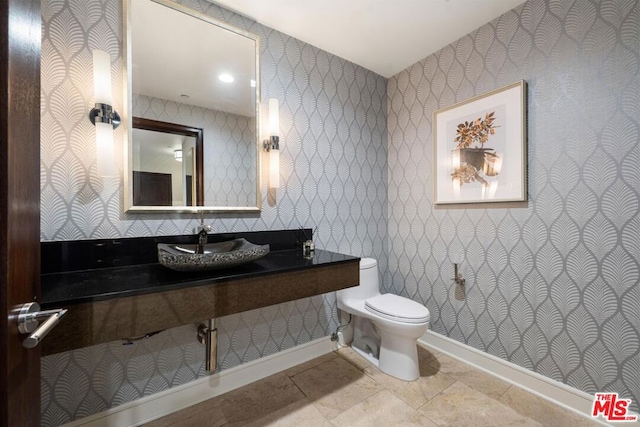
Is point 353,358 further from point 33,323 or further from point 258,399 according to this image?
point 33,323

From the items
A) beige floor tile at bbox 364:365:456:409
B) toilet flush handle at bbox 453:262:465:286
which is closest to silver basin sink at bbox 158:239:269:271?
beige floor tile at bbox 364:365:456:409

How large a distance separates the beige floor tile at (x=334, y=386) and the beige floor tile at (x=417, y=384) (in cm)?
7

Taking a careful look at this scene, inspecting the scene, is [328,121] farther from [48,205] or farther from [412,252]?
[48,205]

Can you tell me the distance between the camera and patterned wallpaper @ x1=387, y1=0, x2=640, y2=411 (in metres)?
1.31

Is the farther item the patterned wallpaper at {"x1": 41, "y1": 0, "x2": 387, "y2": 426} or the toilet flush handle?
the toilet flush handle

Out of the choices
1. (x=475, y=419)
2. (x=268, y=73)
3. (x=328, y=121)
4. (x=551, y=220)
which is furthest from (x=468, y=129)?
(x=475, y=419)

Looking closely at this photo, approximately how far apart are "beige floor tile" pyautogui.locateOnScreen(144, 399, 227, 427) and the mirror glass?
1123 millimetres

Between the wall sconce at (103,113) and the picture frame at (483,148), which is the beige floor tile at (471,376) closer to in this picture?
the picture frame at (483,148)

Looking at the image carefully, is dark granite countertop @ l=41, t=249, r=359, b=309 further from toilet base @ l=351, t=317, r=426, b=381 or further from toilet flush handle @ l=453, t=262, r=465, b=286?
toilet flush handle @ l=453, t=262, r=465, b=286

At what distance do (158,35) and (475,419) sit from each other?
2.71 meters

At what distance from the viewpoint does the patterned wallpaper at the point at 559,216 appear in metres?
1.31

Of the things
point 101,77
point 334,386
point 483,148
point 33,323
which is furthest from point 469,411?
point 101,77

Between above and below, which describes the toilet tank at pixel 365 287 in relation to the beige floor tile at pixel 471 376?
above

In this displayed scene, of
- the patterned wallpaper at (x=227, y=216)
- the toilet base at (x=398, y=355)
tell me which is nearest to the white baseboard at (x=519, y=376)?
the toilet base at (x=398, y=355)
